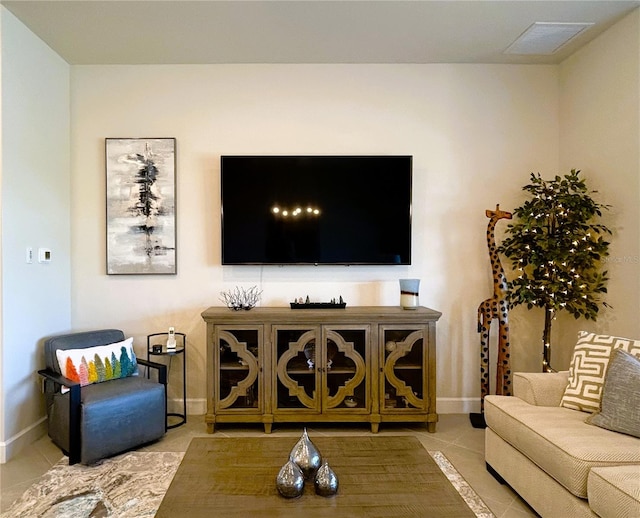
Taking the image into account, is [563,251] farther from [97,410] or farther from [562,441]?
[97,410]

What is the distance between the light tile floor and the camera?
2.32 m

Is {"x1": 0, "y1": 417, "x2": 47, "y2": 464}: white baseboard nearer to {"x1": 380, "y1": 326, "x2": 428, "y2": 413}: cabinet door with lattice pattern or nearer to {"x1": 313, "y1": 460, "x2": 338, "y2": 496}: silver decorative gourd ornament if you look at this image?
{"x1": 313, "y1": 460, "x2": 338, "y2": 496}: silver decorative gourd ornament

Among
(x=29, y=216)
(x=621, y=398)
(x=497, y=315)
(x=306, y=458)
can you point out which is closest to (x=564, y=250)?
(x=497, y=315)

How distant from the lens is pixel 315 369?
3.15m

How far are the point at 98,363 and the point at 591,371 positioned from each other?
3.06 m

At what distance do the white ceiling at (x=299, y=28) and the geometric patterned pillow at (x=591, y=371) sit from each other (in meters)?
2.13

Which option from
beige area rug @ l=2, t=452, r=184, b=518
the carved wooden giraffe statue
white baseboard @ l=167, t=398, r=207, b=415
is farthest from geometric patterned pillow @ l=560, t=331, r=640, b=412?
white baseboard @ l=167, t=398, r=207, b=415

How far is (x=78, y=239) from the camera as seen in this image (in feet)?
11.7

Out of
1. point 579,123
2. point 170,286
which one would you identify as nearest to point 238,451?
point 170,286

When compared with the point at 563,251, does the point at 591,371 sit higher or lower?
lower

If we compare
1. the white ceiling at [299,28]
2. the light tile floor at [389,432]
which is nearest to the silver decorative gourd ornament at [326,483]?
the light tile floor at [389,432]

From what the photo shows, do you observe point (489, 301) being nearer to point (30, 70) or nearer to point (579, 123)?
point (579, 123)

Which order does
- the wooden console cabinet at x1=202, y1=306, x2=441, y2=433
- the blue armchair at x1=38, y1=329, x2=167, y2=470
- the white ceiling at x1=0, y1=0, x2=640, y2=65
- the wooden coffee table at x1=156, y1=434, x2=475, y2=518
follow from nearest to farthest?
the wooden coffee table at x1=156, y1=434, x2=475, y2=518
the blue armchair at x1=38, y1=329, x2=167, y2=470
the white ceiling at x1=0, y1=0, x2=640, y2=65
the wooden console cabinet at x1=202, y1=306, x2=441, y2=433

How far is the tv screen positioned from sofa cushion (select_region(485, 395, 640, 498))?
59.5 inches
